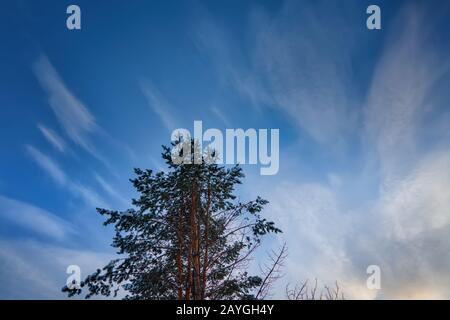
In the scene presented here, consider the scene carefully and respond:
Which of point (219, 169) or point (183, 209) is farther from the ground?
point (219, 169)

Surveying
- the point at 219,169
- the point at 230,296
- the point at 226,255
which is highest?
the point at 219,169

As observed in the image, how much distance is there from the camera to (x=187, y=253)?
41.8ft
